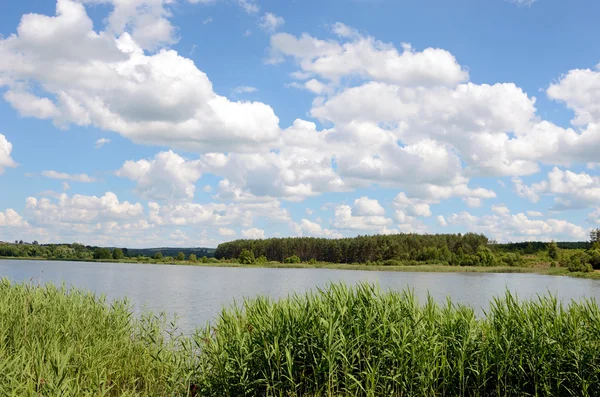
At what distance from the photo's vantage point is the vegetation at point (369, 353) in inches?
308

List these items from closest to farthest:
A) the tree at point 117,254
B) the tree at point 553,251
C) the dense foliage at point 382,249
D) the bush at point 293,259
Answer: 1. the tree at point 553,251
2. the dense foliage at point 382,249
3. the bush at point 293,259
4. the tree at point 117,254

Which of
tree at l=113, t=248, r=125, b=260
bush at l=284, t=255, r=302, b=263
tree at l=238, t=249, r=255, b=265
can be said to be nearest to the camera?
tree at l=238, t=249, r=255, b=265

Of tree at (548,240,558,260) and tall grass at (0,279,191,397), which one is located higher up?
tree at (548,240,558,260)

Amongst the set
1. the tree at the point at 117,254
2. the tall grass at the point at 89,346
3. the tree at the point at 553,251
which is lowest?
the tree at the point at 117,254

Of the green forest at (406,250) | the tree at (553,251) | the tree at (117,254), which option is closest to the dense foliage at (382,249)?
the green forest at (406,250)

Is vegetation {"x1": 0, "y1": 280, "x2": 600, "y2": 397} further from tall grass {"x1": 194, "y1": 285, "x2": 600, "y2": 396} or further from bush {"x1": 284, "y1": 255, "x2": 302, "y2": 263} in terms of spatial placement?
bush {"x1": 284, "y1": 255, "x2": 302, "y2": 263}

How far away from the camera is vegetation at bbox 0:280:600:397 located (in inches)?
308

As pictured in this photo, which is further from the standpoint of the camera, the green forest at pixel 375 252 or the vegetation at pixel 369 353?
the green forest at pixel 375 252

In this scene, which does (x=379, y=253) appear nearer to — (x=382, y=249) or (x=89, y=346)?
(x=382, y=249)

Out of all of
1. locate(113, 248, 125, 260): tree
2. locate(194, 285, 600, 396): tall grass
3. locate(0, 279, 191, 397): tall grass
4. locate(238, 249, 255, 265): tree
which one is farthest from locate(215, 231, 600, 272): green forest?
locate(0, 279, 191, 397): tall grass

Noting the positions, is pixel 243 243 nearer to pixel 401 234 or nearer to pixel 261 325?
pixel 401 234

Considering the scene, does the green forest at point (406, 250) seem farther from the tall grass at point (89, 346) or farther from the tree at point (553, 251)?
the tall grass at point (89, 346)

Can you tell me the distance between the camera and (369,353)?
809 cm

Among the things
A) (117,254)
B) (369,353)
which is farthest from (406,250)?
(369,353)
